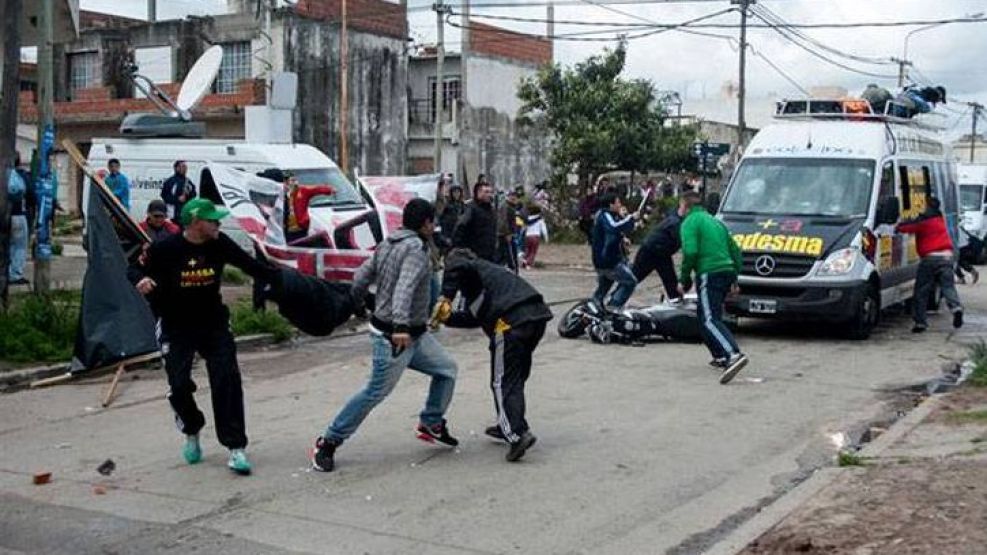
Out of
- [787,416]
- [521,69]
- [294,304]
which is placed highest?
[521,69]

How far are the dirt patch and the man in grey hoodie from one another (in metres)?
2.66

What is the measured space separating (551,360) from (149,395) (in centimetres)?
422

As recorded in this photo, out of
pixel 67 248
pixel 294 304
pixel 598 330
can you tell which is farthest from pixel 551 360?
pixel 67 248

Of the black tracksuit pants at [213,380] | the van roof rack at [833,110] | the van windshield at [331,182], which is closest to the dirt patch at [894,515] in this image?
the black tracksuit pants at [213,380]

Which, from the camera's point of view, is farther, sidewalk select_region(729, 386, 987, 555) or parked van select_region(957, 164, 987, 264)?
parked van select_region(957, 164, 987, 264)

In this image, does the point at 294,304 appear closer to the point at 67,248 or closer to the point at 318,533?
the point at 318,533

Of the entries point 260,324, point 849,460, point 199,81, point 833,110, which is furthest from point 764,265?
point 199,81

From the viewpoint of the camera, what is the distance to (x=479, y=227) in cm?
1542

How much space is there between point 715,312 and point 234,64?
102 feet

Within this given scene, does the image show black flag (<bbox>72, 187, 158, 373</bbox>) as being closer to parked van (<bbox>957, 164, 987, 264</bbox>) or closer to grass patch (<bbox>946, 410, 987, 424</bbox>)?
grass patch (<bbox>946, 410, 987, 424</bbox>)

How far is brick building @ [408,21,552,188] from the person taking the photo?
4412cm

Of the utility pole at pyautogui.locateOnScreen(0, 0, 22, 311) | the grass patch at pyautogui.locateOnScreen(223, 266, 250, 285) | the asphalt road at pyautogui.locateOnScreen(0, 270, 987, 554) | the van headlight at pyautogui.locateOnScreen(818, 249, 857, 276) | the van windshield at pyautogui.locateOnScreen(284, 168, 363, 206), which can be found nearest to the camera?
the asphalt road at pyautogui.locateOnScreen(0, 270, 987, 554)

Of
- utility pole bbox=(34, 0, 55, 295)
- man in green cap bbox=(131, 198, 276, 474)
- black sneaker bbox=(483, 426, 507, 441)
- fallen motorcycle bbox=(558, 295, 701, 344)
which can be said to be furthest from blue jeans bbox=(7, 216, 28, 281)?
black sneaker bbox=(483, 426, 507, 441)

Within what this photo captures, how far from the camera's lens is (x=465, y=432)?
9320 mm
